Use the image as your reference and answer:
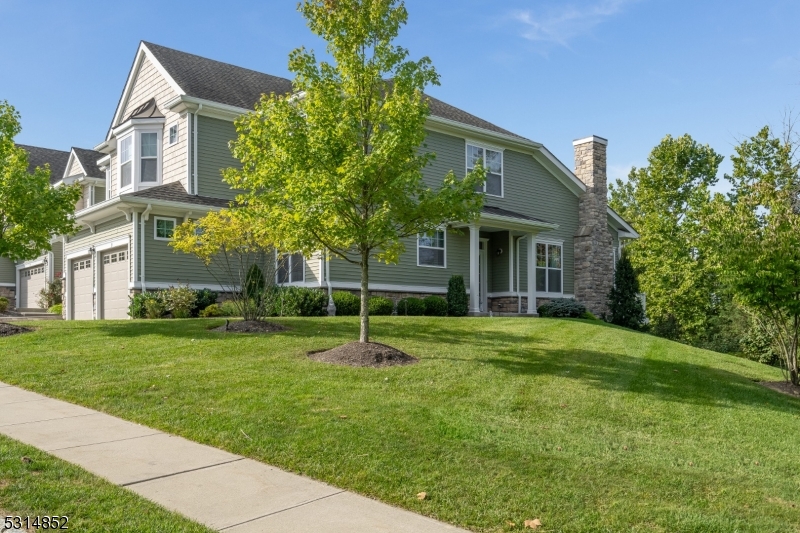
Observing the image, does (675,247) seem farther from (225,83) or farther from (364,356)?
(364,356)

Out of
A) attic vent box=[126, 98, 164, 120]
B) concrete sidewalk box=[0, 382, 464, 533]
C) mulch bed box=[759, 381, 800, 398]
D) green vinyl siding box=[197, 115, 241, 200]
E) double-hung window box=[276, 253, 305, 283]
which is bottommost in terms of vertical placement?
mulch bed box=[759, 381, 800, 398]

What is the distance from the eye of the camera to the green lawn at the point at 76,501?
14.4 ft

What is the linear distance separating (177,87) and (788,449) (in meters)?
18.2

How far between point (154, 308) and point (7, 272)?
1740 centimetres

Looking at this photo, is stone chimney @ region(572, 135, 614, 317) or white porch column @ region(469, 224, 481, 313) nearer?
white porch column @ region(469, 224, 481, 313)

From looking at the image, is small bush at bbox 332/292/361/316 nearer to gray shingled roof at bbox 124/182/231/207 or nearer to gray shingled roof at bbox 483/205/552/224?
gray shingled roof at bbox 124/182/231/207

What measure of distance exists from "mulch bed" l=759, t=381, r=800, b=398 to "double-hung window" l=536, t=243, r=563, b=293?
12.4m

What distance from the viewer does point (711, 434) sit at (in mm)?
7918

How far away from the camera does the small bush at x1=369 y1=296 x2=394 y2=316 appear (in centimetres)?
1952

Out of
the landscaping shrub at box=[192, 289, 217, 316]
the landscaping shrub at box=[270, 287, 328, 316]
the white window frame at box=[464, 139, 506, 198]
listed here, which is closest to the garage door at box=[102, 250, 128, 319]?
the landscaping shrub at box=[192, 289, 217, 316]

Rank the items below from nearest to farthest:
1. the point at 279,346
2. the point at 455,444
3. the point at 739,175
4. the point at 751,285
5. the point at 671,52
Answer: the point at 455,444
the point at 279,346
the point at 751,285
the point at 671,52
the point at 739,175

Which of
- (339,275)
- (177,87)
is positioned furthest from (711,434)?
(177,87)

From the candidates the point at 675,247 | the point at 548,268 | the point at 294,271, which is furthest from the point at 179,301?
the point at 675,247

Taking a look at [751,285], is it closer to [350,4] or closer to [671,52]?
[671,52]
